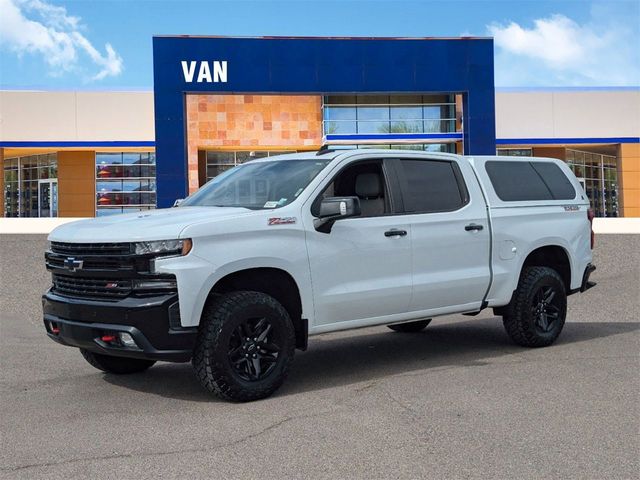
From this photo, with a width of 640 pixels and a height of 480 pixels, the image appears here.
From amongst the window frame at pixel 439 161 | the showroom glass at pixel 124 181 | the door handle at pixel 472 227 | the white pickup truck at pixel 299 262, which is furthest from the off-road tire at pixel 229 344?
the showroom glass at pixel 124 181

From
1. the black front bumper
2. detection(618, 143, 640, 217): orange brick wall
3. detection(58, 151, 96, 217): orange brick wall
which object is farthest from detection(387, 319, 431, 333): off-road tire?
detection(618, 143, 640, 217): orange brick wall

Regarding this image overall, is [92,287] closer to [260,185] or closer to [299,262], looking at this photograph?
[299,262]

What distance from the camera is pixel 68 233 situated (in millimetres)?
6004

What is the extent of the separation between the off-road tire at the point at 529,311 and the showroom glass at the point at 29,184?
3493 cm

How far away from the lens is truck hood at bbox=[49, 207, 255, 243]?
18.1 feet

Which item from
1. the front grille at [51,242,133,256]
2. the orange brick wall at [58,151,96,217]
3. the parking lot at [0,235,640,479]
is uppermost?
the orange brick wall at [58,151,96,217]

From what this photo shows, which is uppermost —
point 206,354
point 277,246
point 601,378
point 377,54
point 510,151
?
point 377,54

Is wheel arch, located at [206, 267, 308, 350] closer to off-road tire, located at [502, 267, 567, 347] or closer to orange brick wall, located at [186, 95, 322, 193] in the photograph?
off-road tire, located at [502, 267, 567, 347]

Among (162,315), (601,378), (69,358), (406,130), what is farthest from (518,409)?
(406,130)

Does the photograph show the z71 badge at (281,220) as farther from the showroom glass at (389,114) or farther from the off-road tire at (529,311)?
the showroom glass at (389,114)

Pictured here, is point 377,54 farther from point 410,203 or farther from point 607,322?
point 410,203

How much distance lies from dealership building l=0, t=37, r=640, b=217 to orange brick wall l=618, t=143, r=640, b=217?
0.21 ft

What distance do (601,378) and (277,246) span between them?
122 inches

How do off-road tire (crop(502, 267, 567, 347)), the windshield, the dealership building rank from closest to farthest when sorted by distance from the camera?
the windshield < off-road tire (crop(502, 267, 567, 347)) < the dealership building
